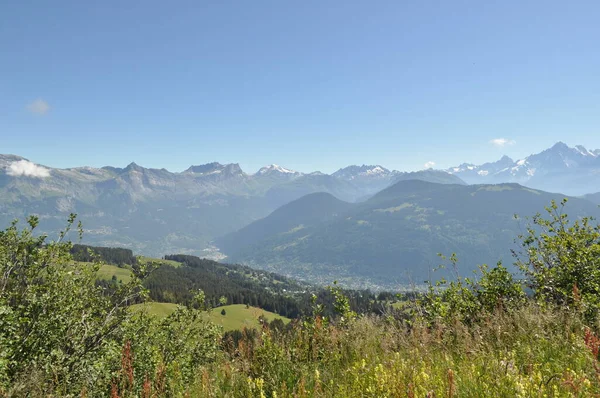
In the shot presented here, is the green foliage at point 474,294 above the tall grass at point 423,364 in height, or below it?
below

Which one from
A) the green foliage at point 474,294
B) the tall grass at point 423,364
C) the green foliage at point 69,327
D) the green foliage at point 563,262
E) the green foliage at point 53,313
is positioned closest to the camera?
the tall grass at point 423,364

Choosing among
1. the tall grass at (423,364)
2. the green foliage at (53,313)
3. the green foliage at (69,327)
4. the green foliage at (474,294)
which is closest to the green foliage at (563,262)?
the green foliage at (474,294)

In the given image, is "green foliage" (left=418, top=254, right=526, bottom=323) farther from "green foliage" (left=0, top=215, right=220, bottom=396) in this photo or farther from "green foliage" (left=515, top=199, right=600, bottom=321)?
"green foliage" (left=0, top=215, right=220, bottom=396)

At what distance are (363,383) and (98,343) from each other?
1243 centimetres

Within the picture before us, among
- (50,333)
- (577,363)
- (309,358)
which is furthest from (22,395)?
(577,363)

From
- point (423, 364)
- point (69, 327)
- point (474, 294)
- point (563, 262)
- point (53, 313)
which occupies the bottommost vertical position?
point (474, 294)

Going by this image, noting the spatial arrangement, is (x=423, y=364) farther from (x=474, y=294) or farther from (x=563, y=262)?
(x=474, y=294)

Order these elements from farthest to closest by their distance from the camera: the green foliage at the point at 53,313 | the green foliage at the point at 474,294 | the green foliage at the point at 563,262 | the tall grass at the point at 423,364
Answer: the green foliage at the point at 474,294
the green foliage at the point at 563,262
the green foliage at the point at 53,313
the tall grass at the point at 423,364

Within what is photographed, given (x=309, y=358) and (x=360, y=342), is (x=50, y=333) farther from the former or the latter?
(x=360, y=342)

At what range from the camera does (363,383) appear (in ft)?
16.6

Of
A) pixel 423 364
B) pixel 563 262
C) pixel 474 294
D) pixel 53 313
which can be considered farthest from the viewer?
pixel 474 294

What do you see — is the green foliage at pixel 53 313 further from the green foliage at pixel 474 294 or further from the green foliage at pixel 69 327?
the green foliage at pixel 474 294

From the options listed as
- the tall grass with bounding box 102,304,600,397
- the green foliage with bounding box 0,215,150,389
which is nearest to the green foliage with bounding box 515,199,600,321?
the tall grass with bounding box 102,304,600,397

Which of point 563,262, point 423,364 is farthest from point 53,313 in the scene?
point 563,262
